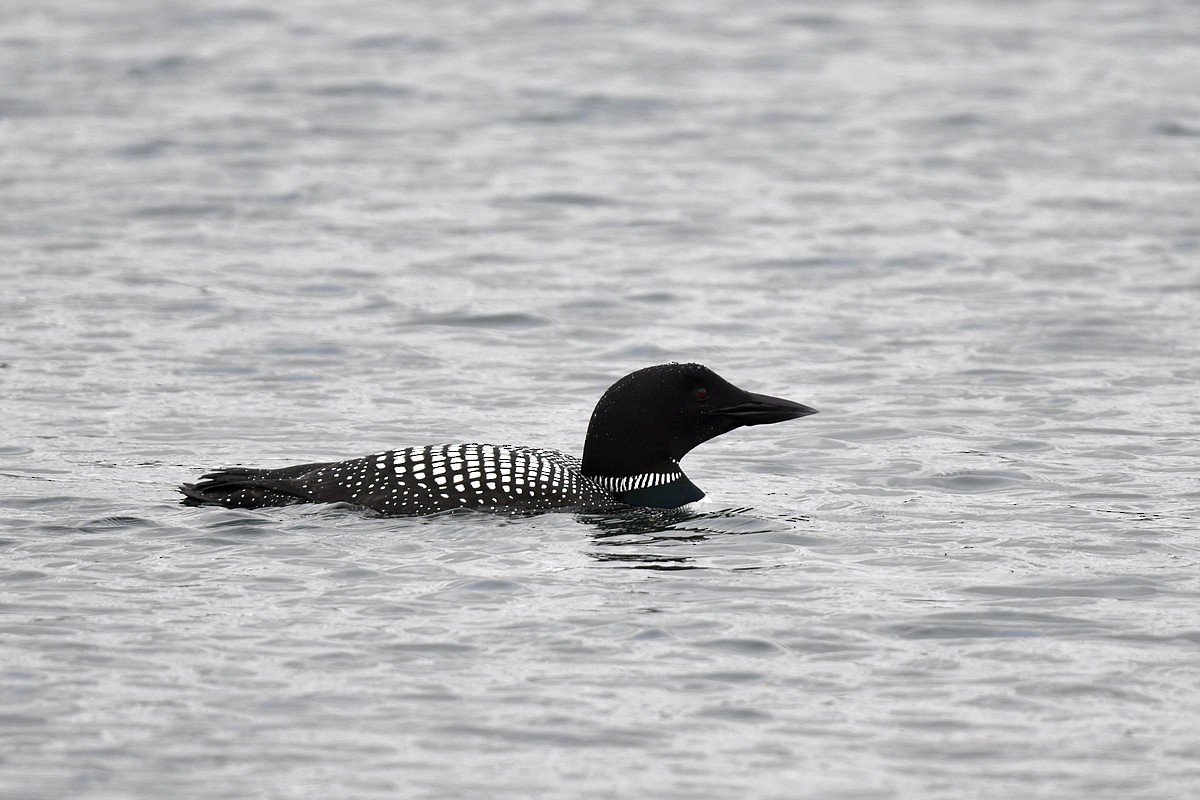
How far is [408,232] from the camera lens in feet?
43.2

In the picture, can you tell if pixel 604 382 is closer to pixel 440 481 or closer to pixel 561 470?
pixel 561 470

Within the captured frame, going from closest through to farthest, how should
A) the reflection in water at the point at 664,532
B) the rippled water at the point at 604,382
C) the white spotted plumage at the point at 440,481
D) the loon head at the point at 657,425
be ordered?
the rippled water at the point at 604,382 < the reflection in water at the point at 664,532 < the white spotted plumage at the point at 440,481 < the loon head at the point at 657,425

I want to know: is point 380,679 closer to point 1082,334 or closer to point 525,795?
point 525,795

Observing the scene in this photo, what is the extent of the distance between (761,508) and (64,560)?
2.61m

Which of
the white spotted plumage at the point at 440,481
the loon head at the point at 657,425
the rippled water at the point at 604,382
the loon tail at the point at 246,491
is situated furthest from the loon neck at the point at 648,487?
the loon tail at the point at 246,491

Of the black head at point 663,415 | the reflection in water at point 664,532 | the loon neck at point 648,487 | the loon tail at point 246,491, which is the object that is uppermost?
the black head at point 663,415

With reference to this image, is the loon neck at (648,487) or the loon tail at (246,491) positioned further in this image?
the loon neck at (648,487)

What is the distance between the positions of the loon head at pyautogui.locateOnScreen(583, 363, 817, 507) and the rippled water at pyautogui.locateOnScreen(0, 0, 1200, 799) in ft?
0.78

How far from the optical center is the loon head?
25.3 ft

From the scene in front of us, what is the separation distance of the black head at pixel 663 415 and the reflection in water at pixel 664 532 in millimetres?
214

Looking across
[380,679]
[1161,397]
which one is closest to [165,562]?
[380,679]

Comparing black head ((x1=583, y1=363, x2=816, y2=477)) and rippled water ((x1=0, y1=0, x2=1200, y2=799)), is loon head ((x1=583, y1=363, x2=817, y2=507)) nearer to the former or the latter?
black head ((x1=583, y1=363, x2=816, y2=477))

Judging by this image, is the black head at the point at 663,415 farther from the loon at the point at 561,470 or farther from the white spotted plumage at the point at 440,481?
the white spotted plumage at the point at 440,481

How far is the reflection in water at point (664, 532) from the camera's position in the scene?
699 cm
